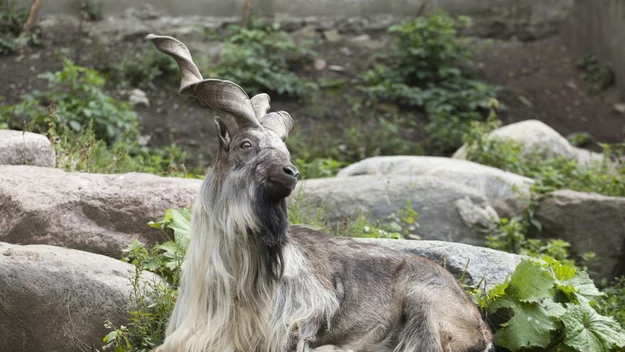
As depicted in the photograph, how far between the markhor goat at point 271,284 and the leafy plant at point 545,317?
32 cm

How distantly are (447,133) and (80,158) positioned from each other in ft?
23.9

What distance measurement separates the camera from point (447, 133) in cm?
1412

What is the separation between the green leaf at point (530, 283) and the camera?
19.1 feet

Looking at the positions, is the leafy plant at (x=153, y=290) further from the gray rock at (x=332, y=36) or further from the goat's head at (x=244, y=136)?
the gray rock at (x=332, y=36)

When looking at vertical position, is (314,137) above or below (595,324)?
below

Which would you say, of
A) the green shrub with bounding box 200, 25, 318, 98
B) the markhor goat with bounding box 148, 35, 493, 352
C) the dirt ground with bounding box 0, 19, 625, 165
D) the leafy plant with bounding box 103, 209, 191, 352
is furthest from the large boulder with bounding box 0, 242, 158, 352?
the green shrub with bounding box 200, 25, 318, 98

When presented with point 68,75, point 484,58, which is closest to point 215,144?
point 68,75

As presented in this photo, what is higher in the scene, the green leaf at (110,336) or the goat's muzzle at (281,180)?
the goat's muzzle at (281,180)

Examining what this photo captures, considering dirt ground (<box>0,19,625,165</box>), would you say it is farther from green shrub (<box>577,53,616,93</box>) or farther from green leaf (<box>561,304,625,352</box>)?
green leaf (<box>561,304,625,352</box>)

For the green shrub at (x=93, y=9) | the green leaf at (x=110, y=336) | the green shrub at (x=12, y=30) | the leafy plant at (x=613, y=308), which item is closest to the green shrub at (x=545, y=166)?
the leafy plant at (x=613, y=308)

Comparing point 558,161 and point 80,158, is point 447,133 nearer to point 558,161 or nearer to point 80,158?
point 558,161

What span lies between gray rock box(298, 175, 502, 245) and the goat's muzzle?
4078 mm

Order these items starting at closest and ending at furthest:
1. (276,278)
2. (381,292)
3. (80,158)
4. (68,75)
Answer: (276,278) → (381,292) → (80,158) → (68,75)

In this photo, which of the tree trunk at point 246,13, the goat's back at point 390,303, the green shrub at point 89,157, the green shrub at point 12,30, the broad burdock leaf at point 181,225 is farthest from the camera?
the tree trunk at point 246,13
